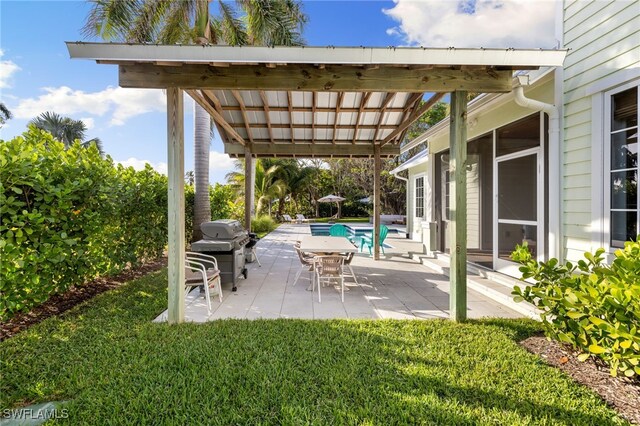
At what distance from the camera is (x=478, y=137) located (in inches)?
264

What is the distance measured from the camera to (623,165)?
141 inches

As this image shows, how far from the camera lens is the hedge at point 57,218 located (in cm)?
338

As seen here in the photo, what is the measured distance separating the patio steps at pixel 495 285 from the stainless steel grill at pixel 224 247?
4369mm

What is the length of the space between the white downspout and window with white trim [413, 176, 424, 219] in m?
6.97

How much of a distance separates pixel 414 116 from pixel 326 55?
3.14m

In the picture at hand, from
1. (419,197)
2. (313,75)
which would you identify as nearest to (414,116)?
(313,75)

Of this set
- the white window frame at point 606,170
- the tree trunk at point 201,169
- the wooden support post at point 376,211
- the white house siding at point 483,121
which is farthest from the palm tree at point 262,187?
the white window frame at point 606,170

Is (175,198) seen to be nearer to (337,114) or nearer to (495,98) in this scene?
(337,114)

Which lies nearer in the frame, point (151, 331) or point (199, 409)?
point (199, 409)

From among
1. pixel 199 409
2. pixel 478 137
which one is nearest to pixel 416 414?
pixel 199 409

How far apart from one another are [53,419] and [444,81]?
5.02 m

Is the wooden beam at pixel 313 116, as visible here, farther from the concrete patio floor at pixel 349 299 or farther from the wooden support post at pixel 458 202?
the concrete patio floor at pixel 349 299

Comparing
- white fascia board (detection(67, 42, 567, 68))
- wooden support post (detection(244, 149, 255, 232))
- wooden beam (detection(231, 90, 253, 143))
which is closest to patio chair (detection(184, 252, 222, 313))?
white fascia board (detection(67, 42, 567, 68))

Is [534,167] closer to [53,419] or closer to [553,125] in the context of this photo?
[553,125]
